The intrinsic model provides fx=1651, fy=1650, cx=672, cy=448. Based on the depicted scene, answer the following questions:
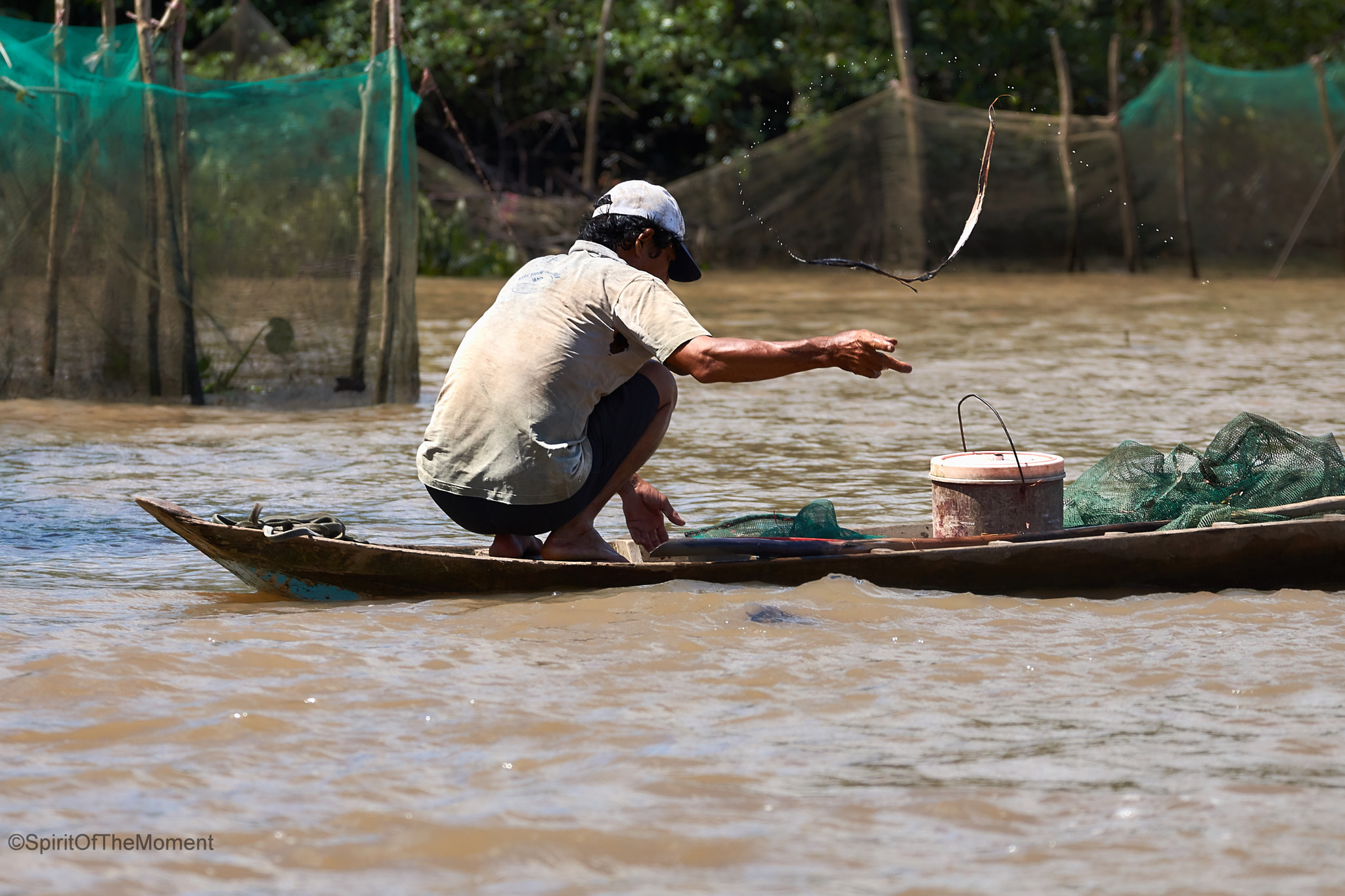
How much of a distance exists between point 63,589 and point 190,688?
1339 millimetres

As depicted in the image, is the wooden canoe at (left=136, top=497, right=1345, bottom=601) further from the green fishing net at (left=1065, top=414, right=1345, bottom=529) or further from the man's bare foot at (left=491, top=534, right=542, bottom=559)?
the green fishing net at (left=1065, top=414, right=1345, bottom=529)

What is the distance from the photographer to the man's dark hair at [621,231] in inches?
173

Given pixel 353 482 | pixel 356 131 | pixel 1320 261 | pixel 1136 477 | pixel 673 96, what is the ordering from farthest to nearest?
pixel 673 96
pixel 1320 261
pixel 356 131
pixel 353 482
pixel 1136 477

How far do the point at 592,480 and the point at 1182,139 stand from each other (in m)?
13.3

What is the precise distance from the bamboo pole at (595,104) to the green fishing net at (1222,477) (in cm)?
1299

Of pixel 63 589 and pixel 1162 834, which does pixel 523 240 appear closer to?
pixel 63 589

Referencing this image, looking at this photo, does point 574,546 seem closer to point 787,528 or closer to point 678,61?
point 787,528

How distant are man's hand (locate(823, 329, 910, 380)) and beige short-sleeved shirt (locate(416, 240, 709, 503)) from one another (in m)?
0.55

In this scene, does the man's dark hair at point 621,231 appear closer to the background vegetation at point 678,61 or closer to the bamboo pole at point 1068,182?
the bamboo pole at point 1068,182

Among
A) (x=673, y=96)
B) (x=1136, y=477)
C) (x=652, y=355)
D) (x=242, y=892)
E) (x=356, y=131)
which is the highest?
(x=673, y=96)

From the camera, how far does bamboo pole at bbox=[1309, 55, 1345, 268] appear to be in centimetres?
1580

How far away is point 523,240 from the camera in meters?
16.6

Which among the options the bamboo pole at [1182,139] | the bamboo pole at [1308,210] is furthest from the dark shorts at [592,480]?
the bamboo pole at [1182,139]

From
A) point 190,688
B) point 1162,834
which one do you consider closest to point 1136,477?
point 1162,834
